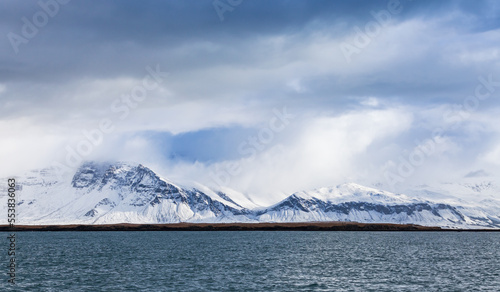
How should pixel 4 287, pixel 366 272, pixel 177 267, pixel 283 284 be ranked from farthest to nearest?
pixel 177 267 < pixel 366 272 < pixel 283 284 < pixel 4 287

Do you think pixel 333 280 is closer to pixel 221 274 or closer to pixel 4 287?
pixel 221 274

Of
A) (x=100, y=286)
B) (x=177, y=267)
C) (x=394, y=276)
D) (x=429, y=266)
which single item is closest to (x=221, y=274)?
(x=177, y=267)

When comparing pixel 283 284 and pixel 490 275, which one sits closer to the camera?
pixel 283 284

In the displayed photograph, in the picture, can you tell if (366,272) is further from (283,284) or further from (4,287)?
(4,287)

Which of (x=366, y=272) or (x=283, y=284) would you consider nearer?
(x=283, y=284)

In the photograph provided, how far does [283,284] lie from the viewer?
266ft

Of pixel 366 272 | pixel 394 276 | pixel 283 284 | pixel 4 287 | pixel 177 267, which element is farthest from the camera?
pixel 177 267

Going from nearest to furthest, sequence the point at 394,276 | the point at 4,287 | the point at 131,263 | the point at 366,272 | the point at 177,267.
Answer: the point at 4,287 → the point at 394,276 → the point at 366,272 → the point at 177,267 → the point at 131,263

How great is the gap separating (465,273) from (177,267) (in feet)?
185

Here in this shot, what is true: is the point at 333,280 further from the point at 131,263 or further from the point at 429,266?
the point at 131,263

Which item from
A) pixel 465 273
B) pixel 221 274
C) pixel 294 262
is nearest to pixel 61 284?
pixel 221 274

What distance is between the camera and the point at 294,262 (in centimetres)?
11500

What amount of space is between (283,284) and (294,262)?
34657 millimetres

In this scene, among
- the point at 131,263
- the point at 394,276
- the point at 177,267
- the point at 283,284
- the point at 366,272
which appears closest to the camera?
the point at 283,284
